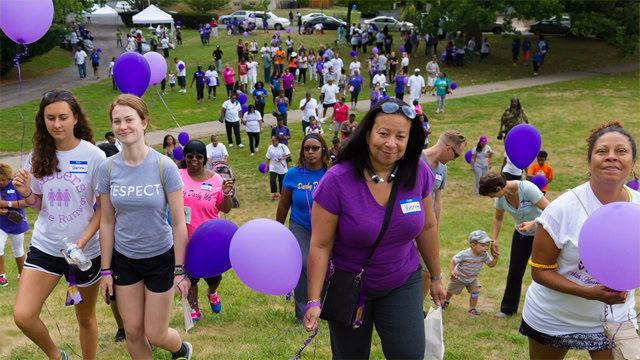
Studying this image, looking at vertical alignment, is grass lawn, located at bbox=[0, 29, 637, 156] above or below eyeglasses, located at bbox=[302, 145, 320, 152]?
below

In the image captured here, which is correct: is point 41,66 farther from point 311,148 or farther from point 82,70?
point 311,148

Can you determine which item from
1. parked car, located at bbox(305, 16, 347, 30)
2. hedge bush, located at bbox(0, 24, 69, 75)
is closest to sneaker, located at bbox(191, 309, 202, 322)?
hedge bush, located at bbox(0, 24, 69, 75)

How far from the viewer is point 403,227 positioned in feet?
10.3

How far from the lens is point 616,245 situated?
2951 millimetres

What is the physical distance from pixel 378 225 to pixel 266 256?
2.46 feet

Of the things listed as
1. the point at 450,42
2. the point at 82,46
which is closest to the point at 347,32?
the point at 450,42

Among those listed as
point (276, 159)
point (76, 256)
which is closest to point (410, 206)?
point (76, 256)

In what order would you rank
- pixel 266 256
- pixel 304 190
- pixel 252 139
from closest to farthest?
pixel 266 256, pixel 304 190, pixel 252 139

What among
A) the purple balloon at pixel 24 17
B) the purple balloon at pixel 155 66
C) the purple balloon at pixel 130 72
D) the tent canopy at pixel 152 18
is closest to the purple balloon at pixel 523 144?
the purple balloon at pixel 130 72

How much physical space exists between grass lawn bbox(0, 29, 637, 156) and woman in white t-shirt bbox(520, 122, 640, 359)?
16069 mm

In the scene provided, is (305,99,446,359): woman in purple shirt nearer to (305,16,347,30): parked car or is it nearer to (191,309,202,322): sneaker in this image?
(191,309,202,322): sneaker

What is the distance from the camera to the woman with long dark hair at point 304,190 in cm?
536

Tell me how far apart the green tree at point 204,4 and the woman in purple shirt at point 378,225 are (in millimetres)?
47081

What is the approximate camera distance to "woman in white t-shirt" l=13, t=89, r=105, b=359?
3.71 metres
